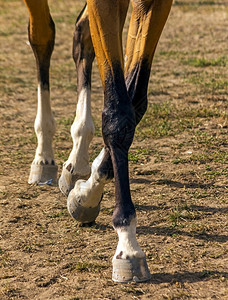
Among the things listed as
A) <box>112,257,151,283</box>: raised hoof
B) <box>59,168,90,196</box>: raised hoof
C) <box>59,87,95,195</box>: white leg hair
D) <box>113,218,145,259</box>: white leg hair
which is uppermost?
<box>59,87,95,195</box>: white leg hair

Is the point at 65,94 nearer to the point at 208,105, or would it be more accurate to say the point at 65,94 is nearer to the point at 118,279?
the point at 208,105

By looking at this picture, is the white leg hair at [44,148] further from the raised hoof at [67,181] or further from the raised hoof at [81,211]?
the raised hoof at [81,211]

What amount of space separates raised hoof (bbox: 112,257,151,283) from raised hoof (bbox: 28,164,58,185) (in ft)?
5.43

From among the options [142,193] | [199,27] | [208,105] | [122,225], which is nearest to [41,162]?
[142,193]

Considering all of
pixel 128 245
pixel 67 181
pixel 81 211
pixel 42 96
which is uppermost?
pixel 42 96

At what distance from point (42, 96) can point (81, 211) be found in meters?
1.33

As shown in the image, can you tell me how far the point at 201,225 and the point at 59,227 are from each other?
0.83 metres

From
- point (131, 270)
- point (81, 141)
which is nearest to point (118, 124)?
point (131, 270)

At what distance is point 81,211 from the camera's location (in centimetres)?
363

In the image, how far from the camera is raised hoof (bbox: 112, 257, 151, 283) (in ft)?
9.67

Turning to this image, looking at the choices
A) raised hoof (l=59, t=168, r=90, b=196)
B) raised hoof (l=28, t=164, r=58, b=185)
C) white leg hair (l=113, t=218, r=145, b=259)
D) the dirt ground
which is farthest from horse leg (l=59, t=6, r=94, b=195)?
white leg hair (l=113, t=218, r=145, b=259)

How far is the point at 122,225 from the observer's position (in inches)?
119

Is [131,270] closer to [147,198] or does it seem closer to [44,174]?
[147,198]

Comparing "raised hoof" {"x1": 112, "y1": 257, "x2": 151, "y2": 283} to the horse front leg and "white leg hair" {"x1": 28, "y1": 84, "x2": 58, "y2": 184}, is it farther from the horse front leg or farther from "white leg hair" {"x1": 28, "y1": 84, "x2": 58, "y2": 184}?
"white leg hair" {"x1": 28, "y1": 84, "x2": 58, "y2": 184}
